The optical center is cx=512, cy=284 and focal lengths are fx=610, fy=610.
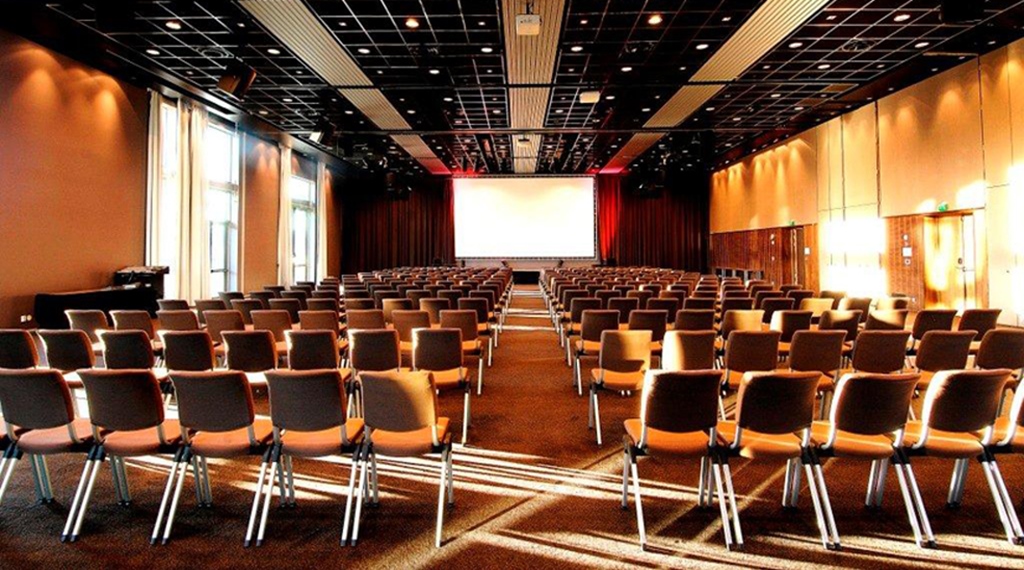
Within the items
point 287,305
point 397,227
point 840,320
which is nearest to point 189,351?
point 287,305

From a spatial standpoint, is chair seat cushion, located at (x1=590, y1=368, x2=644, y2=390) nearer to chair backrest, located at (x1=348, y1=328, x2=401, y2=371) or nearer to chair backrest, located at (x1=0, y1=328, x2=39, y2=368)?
chair backrest, located at (x1=348, y1=328, x2=401, y2=371)

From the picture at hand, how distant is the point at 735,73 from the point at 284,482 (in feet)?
39.4

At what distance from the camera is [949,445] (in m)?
3.36

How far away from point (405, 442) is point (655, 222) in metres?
27.4

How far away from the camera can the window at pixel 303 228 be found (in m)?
22.3

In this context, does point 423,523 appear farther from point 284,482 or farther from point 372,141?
point 372,141

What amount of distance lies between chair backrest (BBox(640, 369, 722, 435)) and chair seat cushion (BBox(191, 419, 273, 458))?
2.19 metres

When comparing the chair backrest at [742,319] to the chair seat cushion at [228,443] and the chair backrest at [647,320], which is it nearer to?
the chair backrest at [647,320]

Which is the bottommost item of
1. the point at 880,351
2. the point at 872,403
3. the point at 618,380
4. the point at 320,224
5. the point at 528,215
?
the point at 618,380

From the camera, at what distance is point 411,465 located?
4.41 meters

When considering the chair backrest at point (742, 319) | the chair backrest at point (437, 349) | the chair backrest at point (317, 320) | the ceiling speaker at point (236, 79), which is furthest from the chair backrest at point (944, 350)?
the ceiling speaker at point (236, 79)

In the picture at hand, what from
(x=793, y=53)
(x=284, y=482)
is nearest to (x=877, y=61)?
(x=793, y=53)

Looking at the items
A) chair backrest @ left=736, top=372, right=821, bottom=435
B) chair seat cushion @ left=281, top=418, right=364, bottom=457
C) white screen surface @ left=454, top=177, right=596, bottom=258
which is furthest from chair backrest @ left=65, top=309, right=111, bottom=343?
white screen surface @ left=454, top=177, right=596, bottom=258

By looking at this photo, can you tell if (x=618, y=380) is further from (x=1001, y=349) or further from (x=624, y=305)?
(x=624, y=305)
